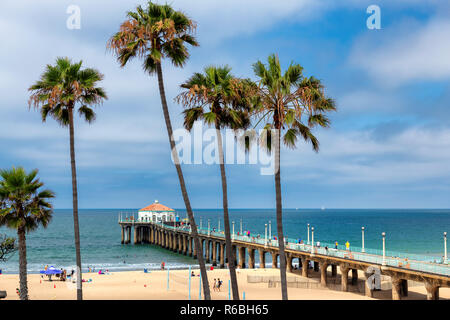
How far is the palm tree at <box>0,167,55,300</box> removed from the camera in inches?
779

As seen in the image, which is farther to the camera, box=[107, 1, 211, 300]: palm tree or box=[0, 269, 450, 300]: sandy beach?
box=[0, 269, 450, 300]: sandy beach

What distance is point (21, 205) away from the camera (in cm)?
2009

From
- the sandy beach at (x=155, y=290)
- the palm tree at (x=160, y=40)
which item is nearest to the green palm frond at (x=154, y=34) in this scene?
the palm tree at (x=160, y=40)

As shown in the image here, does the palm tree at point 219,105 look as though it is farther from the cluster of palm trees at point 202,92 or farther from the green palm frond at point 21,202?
the green palm frond at point 21,202

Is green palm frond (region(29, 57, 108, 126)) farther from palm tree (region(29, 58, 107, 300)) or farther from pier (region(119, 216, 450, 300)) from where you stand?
pier (region(119, 216, 450, 300))

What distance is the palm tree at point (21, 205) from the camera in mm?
19797

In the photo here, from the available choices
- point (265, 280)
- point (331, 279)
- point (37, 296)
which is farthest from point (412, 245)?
point (37, 296)

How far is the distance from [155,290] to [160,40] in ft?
88.8

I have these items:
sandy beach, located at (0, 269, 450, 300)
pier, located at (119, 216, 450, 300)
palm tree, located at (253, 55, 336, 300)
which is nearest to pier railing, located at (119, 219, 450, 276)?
pier, located at (119, 216, 450, 300)

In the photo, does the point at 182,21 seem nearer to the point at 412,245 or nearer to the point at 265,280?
the point at 265,280

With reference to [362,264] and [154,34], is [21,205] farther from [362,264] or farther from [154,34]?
[362,264]

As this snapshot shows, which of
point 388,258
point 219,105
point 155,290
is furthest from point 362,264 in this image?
point 219,105

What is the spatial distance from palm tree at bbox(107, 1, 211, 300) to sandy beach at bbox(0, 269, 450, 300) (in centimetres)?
1881
